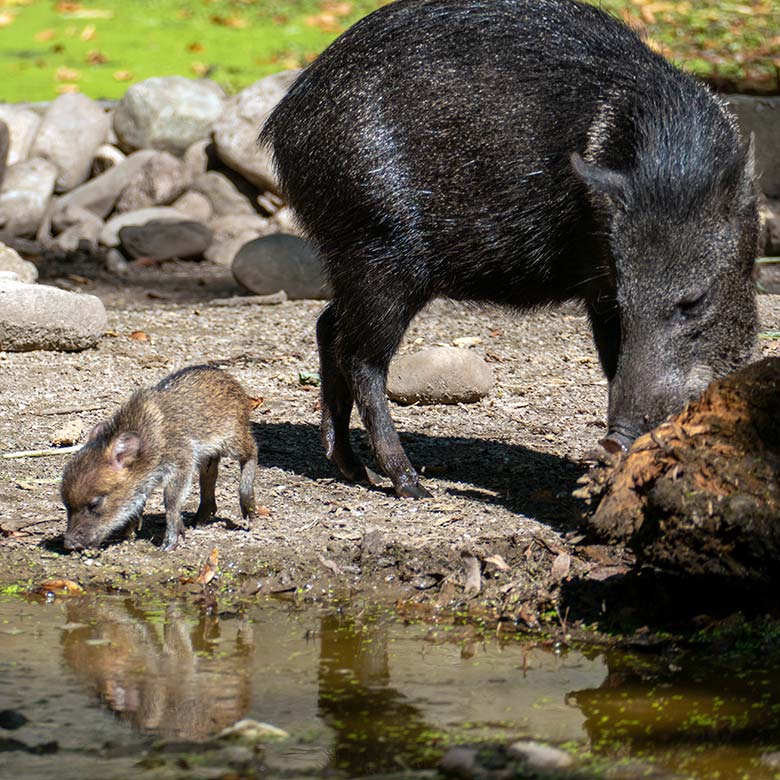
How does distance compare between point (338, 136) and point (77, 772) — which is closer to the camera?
point (77, 772)

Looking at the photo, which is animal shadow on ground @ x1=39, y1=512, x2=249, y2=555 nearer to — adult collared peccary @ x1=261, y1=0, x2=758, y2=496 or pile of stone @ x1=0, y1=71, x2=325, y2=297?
adult collared peccary @ x1=261, y1=0, x2=758, y2=496

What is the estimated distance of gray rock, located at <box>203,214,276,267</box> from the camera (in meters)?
9.85

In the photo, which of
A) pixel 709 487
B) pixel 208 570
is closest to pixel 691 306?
pixel 709 487

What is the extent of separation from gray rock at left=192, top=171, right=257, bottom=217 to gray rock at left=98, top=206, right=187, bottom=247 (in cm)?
39

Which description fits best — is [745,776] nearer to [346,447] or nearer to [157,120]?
[346,447]

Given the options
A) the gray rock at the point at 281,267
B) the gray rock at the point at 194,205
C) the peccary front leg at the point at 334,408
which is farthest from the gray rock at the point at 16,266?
the peccary front leg at the point at 334,408

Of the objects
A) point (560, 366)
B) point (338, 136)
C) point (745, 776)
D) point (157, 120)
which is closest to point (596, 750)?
point (745, 776)

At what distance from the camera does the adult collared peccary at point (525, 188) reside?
4496 millimetres

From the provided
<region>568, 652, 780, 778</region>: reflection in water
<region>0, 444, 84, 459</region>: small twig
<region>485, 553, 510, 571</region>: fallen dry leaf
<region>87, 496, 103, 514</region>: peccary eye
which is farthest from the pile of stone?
<region>568, 652, 780, 778</region>: reflection in water

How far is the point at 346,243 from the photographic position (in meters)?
5.05

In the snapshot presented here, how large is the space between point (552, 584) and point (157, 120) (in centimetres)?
714

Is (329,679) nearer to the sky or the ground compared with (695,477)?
nearer to the ground

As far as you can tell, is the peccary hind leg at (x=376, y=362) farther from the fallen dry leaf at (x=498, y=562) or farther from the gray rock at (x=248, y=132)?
the gray rock at (x=248, y=132)

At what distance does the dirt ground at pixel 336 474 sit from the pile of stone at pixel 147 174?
5.28 ft
